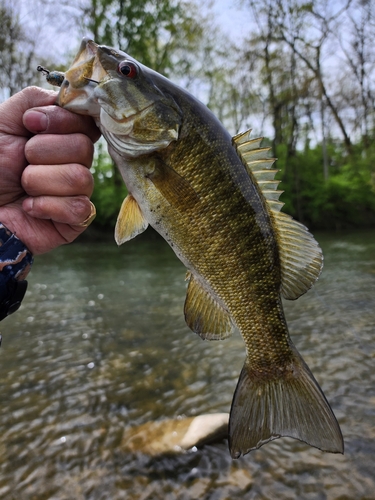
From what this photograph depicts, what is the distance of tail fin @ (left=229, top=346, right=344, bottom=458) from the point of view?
195cm

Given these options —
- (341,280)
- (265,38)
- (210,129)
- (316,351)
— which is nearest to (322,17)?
(265,38)

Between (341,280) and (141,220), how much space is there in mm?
8494

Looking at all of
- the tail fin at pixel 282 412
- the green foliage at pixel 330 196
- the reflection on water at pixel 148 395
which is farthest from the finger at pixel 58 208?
the green foliage at pixel 330 196

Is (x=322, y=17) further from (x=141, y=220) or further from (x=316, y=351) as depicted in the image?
(x=141, y=220)

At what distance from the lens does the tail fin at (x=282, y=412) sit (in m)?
1.95

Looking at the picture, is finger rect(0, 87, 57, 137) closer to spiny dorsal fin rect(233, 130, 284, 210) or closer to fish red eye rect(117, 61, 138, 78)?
fish red eye rect(117, 61, 138, 78)

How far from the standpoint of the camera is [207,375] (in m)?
4.90

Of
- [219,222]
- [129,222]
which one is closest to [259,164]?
[219,222]

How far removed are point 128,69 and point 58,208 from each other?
2.35 feet

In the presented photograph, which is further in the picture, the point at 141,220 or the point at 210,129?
the point at 141,220

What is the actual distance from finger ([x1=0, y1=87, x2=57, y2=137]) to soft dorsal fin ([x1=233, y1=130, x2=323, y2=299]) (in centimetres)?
99

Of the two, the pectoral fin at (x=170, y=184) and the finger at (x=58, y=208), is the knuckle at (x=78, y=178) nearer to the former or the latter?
the finger at (x=58, y=208)

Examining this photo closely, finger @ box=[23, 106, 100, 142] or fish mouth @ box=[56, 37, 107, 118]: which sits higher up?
fish mouth @ box=[56, 37, 107, 118]

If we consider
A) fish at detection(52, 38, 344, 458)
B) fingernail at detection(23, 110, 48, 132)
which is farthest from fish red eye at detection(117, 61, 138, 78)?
fingernail at detection(23, 110, 48, 132)
